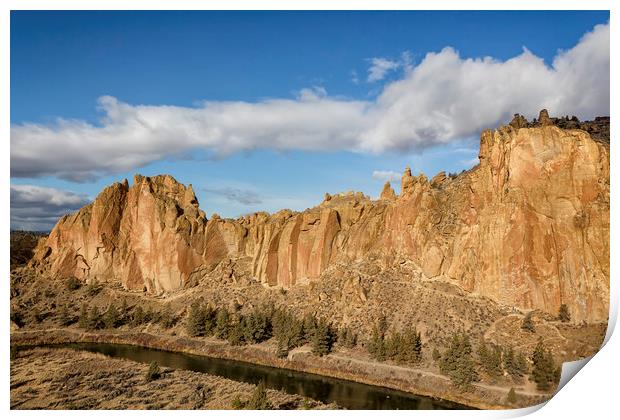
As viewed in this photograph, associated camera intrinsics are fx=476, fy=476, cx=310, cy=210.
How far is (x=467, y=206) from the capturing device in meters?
48.1

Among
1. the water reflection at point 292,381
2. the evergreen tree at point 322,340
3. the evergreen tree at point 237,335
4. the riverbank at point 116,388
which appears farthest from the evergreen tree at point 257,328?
the riverbank at point 116,388

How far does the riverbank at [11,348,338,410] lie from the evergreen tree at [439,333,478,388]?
384 inches

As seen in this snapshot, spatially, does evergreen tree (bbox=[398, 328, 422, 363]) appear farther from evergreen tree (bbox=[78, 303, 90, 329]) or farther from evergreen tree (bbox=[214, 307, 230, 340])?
evergreen tree (bbox=[78, 303, 90, 329])

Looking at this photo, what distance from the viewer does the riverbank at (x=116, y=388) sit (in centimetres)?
3136

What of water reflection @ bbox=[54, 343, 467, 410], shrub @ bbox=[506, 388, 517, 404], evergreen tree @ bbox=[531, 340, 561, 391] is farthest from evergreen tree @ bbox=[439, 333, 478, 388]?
evergreen tree @ bbox=[531, 340, 561, 391]

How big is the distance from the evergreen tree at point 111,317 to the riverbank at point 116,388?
36.4ft

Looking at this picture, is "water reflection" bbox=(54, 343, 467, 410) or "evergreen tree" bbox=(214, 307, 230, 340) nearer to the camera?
"water reflection" bbox=(54, 343, 467, 410)

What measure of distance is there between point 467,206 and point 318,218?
65.0 feet

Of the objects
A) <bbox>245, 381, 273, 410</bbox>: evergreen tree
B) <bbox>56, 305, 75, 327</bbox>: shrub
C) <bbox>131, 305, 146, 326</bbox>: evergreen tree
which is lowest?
<bbox>245, 381, 273, 410</bbox>: evergreen tree

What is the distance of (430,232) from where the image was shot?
166 ft

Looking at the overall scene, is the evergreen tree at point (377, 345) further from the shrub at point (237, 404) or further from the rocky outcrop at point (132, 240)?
the rocky outcrop at point (132, 240)

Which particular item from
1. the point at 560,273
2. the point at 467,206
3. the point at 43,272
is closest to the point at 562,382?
the point at 560,273

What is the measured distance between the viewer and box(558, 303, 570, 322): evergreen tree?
3841cm

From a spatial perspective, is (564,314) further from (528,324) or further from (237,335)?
(237,335)
